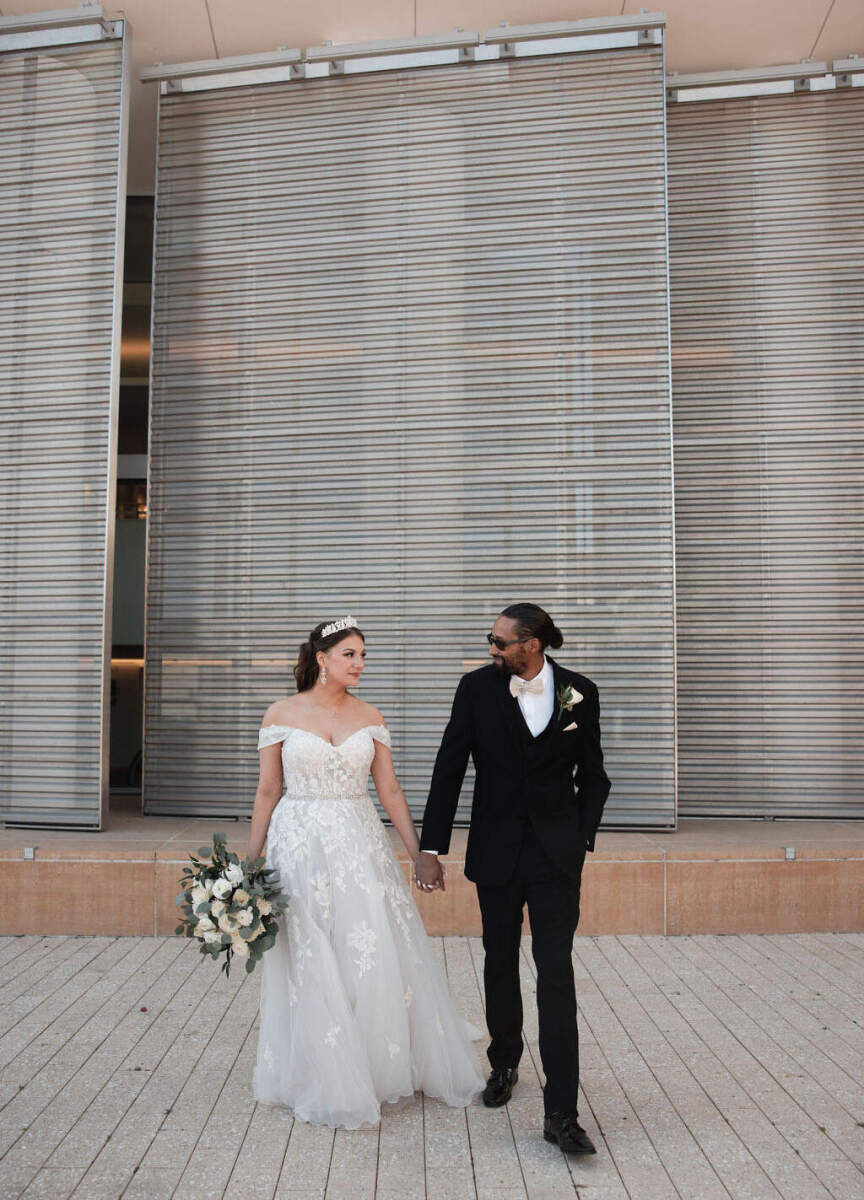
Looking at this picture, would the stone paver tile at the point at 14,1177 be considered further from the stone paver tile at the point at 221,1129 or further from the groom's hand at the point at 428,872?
the groom's hand at the point at 428,872

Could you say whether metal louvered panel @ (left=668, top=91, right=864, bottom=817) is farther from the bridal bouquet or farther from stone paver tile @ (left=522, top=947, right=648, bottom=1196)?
the bridal bouquet

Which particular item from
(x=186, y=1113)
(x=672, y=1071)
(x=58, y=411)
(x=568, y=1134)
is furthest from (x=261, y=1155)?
(x=58, y=411)

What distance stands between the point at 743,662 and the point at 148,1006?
4.57 metres

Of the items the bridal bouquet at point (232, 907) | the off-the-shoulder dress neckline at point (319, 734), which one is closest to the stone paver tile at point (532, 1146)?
the bridal bouquet at point (232, 907)

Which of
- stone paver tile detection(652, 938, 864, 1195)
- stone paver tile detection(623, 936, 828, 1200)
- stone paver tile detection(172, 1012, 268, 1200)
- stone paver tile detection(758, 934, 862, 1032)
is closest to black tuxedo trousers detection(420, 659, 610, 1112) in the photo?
stone paver tile detection(623, 936, 828, 1200)

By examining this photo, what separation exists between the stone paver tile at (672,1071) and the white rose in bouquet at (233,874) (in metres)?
1.77

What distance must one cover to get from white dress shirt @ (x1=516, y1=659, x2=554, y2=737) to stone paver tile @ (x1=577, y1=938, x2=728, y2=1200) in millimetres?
1403

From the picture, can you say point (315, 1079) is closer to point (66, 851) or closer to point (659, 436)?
point (66, 851)

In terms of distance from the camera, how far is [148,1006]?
15.3ft

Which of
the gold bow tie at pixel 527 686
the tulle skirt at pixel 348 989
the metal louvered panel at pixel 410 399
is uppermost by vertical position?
the metal louvered panel at pixel 410 399

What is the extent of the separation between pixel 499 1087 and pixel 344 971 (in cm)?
71

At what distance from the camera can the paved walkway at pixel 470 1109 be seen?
3.05m

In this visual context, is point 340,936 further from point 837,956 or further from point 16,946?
point 837,956

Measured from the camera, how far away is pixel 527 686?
3.48 meters
